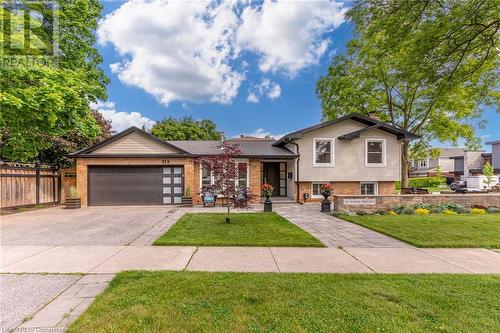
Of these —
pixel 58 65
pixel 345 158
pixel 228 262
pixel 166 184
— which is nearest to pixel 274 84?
pixel 345 158

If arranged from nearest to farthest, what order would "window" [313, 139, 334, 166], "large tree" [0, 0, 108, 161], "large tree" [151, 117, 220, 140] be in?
1. "large tree" [0, 0, 108, 161]
2. "window" [313, 139, 334, 166]
3. "large tree" [151, 117, 220, 140]

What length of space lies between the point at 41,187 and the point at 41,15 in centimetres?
864

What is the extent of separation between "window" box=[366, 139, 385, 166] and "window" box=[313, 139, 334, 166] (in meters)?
2.37

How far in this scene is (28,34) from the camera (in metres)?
9.62

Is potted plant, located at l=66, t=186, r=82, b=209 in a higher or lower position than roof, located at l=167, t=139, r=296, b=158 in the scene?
lower

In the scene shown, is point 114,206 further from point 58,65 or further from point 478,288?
point 478,288

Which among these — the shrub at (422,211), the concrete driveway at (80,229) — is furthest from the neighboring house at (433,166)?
the concrete driveway at (80,229)

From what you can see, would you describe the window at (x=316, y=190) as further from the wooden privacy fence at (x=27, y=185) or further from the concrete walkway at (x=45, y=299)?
the wooden privacy fence at (x=27, y=185)

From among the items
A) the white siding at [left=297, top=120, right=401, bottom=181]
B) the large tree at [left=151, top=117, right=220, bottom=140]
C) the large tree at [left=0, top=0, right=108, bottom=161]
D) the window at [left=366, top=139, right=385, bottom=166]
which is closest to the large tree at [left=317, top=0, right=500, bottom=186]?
the white siding at [left=297, top=120, right=401, bottom=181]

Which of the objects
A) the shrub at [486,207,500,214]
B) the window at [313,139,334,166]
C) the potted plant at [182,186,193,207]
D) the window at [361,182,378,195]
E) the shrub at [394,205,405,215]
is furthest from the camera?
the window at [361,182,378,195]

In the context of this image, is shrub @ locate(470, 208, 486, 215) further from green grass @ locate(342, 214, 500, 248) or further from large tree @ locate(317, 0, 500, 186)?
large tree @ locate(317, 0, 500, 186)

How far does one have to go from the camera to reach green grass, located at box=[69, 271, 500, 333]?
9.08ft

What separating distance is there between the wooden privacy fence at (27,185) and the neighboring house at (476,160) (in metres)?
50.4

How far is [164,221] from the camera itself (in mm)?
9320
